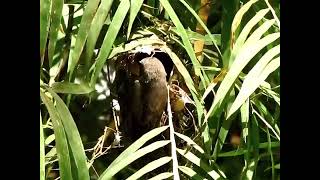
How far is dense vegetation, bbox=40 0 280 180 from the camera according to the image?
69cm

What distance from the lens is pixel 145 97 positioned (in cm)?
78

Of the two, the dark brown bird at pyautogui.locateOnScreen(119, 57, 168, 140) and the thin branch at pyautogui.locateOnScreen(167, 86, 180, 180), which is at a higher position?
the dark brown bird at pyautogui.locateOnScreen(119, 57, 168, 140)

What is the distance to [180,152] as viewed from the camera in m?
0.74

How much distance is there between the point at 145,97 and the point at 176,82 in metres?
0.07

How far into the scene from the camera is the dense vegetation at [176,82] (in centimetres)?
69

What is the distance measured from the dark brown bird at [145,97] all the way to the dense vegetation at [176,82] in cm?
2

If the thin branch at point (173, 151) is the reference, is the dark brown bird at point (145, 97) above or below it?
above

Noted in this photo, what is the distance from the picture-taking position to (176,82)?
2.71 ft

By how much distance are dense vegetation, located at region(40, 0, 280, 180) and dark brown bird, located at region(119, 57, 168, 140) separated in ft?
0.06

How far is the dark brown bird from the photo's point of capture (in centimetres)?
78

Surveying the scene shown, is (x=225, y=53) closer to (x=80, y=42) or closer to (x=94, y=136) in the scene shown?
(x=80, y=42)
